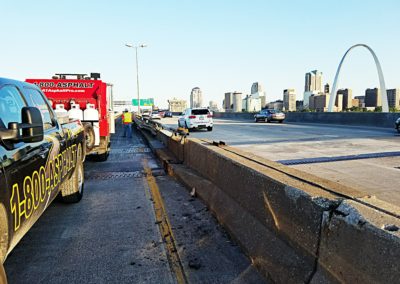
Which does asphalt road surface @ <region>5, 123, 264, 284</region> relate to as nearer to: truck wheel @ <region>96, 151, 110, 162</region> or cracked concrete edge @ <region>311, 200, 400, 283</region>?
cracked concrete edge @ <region>311, 200, 400, 283</region>

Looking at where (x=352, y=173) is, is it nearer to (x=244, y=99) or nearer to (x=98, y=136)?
(x=98, y=136)

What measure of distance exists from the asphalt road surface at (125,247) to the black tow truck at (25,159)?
69 cm

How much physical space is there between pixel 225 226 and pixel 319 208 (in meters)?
2.11

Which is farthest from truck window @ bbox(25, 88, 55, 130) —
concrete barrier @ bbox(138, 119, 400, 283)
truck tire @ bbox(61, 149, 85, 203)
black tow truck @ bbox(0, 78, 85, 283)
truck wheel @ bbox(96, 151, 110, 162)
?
truck wheel @ bbox(96, 151, 110, 162)

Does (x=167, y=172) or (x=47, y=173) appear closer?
(x=47, y=173)

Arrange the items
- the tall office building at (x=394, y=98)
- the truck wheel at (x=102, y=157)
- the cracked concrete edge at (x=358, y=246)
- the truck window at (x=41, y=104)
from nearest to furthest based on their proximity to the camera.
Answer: the cracked concrete edge at (x=358, y=246)
the truck window at (x=41, y=104)
the truck wheel at (x=102, y=157)
the tall office building at (x=394, y=98)

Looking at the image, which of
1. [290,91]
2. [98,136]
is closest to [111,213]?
[98,136]

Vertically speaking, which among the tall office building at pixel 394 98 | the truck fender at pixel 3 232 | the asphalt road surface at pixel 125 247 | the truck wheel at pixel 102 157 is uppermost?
the tall office building at pixel 394 98

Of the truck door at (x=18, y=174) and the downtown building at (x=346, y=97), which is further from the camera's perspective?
the downtown building at (x=346, y=97)

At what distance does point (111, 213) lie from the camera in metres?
5.45

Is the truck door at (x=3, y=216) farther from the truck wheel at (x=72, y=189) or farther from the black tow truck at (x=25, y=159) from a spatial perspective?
the truck wheel at (x=72, y=189)

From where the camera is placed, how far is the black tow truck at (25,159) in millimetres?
2508

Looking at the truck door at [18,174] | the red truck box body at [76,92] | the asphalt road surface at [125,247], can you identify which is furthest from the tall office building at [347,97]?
the truck door at [18,174]

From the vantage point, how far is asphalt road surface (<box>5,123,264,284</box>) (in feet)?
11.1
